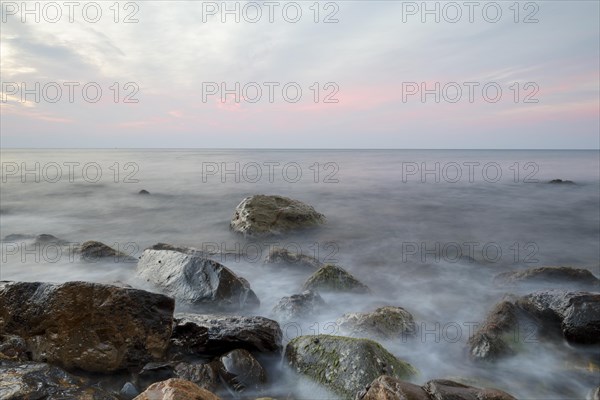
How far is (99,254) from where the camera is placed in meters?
9.22

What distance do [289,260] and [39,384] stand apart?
5.97 m

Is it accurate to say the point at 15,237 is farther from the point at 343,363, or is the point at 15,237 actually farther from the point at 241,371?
the point at 343,363

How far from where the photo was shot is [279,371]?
180 inches

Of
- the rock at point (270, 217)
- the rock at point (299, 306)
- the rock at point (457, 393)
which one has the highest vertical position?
the rock at point (270, 217)

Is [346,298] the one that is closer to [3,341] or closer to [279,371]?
[279,371]

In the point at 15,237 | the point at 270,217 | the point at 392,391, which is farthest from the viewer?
the point at 15,237

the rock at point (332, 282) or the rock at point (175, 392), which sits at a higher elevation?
the rock at point (175, 392)

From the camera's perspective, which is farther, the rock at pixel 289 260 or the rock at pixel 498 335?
the rock at pixel 289 260

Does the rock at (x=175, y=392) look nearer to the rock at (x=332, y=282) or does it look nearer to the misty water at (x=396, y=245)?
the misty water at (x=396, y=245)

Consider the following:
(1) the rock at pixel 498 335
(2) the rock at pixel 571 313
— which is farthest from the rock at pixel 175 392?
(2) the rock at pixel 571 313

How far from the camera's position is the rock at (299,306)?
6.14 metres

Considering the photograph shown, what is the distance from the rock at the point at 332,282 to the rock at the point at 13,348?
4486 millimetres

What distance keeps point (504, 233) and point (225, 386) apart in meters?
12.8

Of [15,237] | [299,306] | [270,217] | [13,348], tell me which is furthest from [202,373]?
[15,237]
